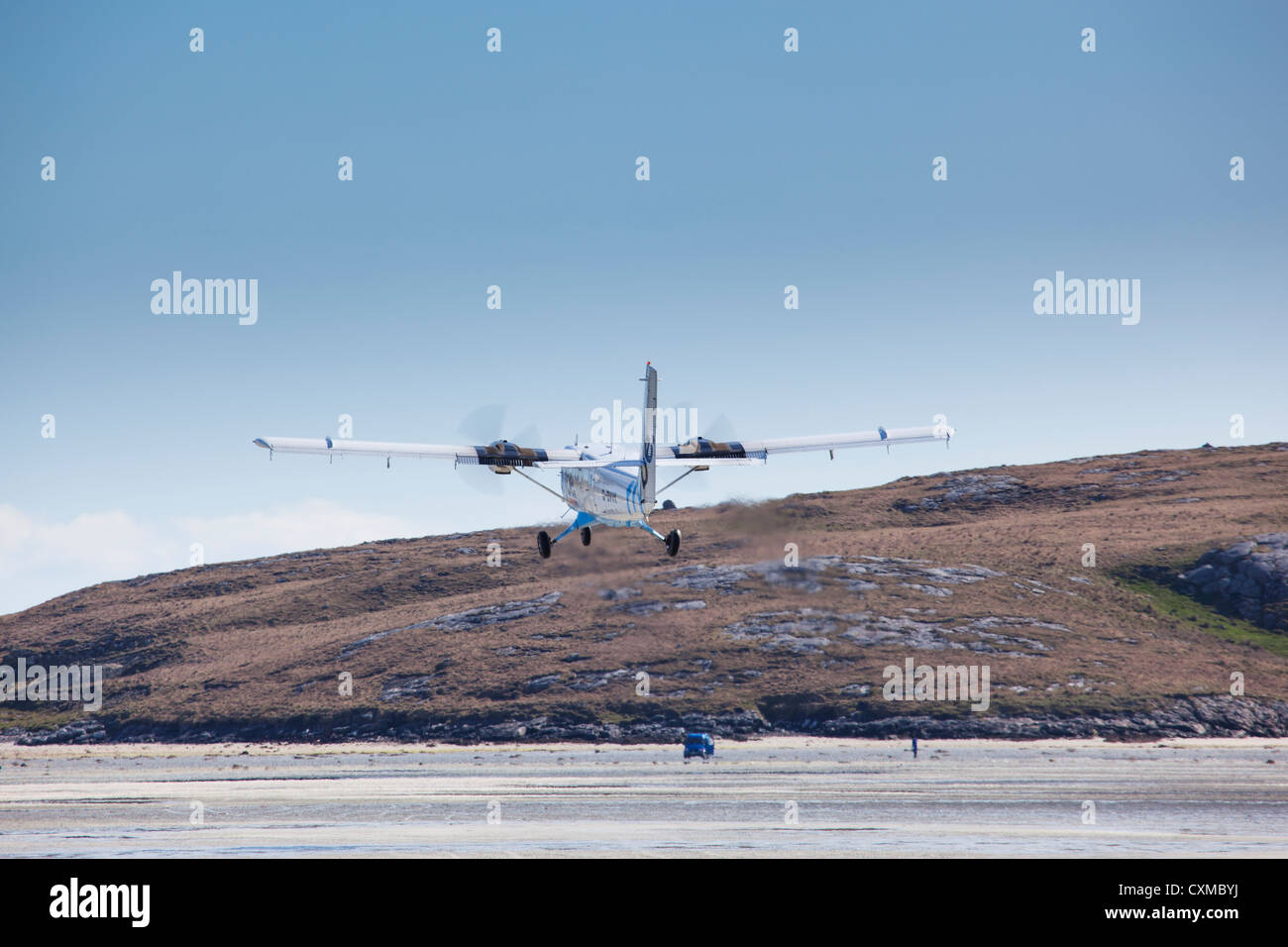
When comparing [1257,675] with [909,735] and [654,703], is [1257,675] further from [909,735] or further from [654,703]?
[654,703]

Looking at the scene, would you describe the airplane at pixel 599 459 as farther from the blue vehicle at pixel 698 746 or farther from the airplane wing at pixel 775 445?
the blue vehicle at pixel 698 746

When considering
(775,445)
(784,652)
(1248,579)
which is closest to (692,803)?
(775,445)

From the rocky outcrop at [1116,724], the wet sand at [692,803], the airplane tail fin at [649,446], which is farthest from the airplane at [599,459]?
the rocky outcrop at [1116,724]

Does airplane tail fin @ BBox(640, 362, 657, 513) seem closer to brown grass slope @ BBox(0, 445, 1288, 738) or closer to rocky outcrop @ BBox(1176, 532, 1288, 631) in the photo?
brown grass slope @ BBox(0, 445, 1288, 738)

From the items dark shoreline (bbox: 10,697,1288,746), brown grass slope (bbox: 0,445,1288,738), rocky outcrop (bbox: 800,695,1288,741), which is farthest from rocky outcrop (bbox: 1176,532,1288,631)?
rocky outcrop (bbox: 800,695,1288,741)

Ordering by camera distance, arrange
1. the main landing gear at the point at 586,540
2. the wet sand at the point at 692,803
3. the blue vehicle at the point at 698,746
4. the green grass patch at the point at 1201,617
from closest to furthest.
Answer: the main landing gear at the point at 586,540 < the wet sand at the point at 692,803 < the blue vehicle at the point at 698,746 < the green grass patch at the point at 1201,617

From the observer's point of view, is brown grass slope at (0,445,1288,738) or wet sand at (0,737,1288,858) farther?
brown grass slope at (0,445,1288,738)

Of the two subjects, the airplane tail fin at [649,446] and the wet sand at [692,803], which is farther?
the wet sand at [692,803]
